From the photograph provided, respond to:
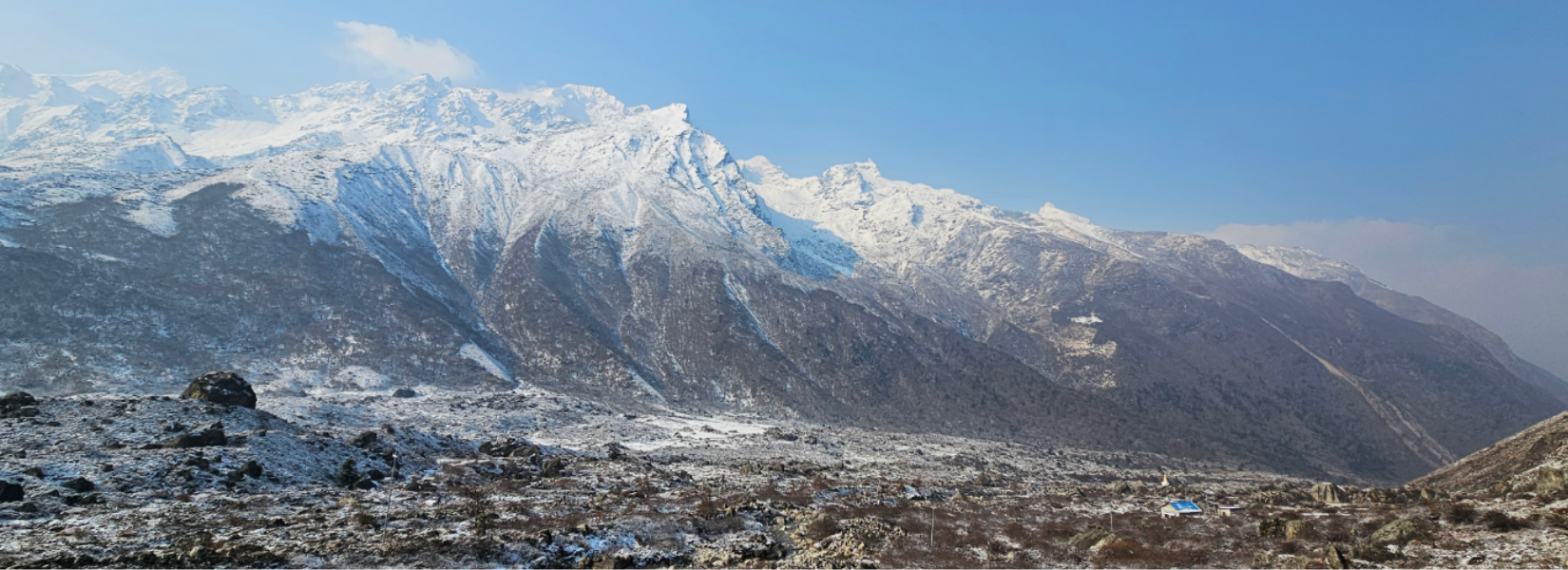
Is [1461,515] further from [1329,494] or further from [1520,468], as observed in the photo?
[1329,494]

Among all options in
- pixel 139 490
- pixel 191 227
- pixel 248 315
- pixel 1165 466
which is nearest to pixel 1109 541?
pixel 139 490

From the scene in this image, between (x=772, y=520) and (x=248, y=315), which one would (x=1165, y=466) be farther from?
(x=248, y=315)

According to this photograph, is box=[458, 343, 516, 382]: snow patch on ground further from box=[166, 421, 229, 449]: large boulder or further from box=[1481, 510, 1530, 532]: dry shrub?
box=[1481, 510, 1530, 532]: dry shrub

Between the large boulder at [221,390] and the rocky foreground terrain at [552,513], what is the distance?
0.25 meters

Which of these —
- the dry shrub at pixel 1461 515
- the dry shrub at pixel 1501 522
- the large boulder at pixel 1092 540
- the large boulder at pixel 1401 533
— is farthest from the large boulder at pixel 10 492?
the dry shrub at pixel 1461 515

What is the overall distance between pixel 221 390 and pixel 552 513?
41.4m

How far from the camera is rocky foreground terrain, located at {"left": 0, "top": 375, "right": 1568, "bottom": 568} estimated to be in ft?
96.9

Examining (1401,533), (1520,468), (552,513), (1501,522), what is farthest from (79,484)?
(1520,468)

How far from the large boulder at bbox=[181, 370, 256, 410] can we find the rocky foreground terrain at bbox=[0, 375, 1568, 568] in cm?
25

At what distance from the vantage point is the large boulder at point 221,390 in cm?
5819

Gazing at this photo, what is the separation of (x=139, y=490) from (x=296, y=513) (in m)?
10.2

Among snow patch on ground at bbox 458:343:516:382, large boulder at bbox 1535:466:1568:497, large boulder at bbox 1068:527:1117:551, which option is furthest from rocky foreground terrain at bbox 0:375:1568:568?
snow patch on ground at bbox 458:343:516:382

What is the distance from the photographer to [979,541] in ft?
138

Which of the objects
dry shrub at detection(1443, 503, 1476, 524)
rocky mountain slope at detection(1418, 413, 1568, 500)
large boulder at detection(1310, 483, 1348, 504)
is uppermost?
rocky mountain slope at detection(1418, 413, 1568, 500)
